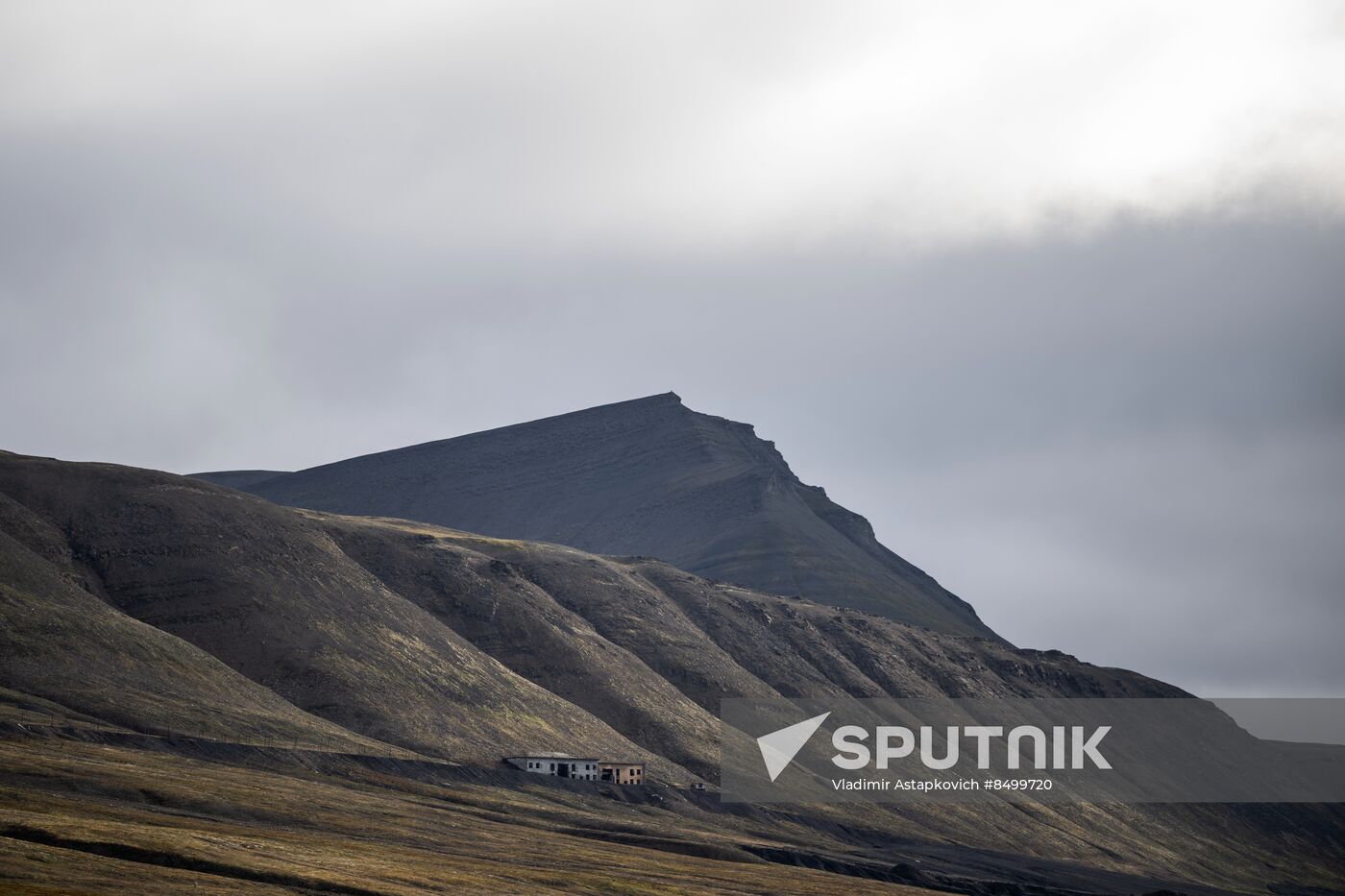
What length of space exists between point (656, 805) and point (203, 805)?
219 ft

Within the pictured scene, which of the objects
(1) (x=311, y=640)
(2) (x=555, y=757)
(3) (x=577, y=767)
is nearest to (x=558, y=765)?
(2) (x=555, y=757)

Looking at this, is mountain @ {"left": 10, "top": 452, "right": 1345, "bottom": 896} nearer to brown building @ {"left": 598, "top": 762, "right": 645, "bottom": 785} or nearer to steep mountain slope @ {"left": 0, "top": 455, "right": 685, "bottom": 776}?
steep mountain slope @ {"left": 0, "top": 455, "right": 685, "bottom": 776}

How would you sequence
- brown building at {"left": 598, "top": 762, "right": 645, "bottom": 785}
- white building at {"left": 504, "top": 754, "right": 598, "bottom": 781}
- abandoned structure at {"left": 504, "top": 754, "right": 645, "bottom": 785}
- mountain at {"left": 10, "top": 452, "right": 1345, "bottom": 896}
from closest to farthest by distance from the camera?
mountain at {"left": 10, "top": 452, "right": 1345, "bottom": 896} < white building at {"left": 504, "top": 754, "right": 598, "bottom": 781} < abandoned structure at {"left": 504, "top": 754, "right": 645, "bottom": 785} < brown building at {"left": 598, "top": 762, "right": 645, "bottom": 785}

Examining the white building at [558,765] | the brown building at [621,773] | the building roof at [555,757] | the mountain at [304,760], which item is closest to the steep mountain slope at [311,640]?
the mountain at [304,760]

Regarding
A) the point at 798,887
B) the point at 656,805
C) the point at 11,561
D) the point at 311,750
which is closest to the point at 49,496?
the point at 11,561

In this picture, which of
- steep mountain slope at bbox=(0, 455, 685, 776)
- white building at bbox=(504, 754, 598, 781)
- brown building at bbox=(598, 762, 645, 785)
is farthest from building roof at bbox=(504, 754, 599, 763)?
steep mountain slope at bbox=(0, 455, 685, 776)

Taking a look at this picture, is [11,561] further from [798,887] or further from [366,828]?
[798,887]

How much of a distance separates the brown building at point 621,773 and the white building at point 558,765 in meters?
1.18

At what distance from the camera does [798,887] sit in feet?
406

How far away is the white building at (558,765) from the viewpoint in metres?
168

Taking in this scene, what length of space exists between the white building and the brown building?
118cm

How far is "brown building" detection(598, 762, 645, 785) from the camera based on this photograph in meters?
173

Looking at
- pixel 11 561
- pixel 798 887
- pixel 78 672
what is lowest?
pixel 798 887

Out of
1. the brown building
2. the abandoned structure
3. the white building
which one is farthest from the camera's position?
the brown building
